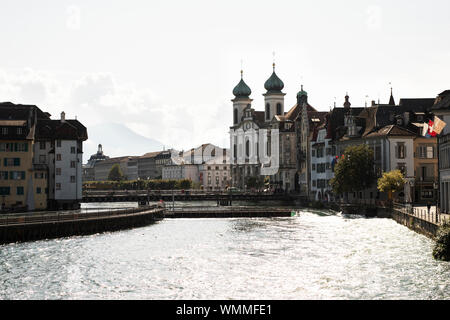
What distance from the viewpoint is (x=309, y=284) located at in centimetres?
4750

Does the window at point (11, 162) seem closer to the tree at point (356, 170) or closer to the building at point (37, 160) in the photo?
the building at point (37, 160)

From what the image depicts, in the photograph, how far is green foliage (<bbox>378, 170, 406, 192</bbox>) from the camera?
368ft

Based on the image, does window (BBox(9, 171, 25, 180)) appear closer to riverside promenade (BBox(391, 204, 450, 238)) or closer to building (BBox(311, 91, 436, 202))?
building (BBox(311, 91, 436, 202))

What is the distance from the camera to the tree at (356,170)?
119938mm

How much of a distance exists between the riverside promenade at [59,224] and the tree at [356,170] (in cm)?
3216

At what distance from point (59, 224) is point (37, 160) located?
1651 inches

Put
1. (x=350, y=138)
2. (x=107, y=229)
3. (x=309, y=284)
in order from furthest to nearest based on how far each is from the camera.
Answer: (x=350, y=138) < (x=107, y=229) < (x=309, y=284)

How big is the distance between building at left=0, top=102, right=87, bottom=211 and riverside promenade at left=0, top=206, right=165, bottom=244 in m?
17.4

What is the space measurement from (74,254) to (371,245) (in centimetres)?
2487

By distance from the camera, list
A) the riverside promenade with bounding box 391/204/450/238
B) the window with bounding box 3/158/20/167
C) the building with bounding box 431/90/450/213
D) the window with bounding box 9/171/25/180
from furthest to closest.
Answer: the window with bounding box 3/158/20/167
the window with bounding box 9/171/25/180
the building with bounding box 431/90/450/213
the riverside promenade with bounding box 391/204/450/238

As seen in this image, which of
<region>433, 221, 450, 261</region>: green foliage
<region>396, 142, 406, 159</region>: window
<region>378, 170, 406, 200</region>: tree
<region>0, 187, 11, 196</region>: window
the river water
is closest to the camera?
the river water

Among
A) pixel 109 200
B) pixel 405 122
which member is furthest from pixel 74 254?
pixel 109 200

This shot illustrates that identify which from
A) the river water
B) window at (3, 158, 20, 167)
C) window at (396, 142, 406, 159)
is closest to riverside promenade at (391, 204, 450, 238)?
the river water
